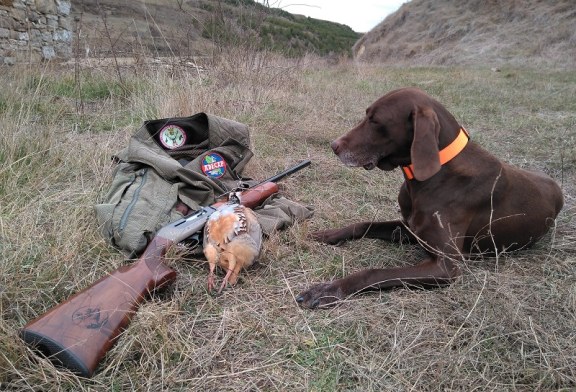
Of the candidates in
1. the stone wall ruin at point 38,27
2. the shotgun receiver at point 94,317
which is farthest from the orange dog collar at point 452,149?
the stone wall ruin at point 38,27

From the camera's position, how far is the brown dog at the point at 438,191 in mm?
2324

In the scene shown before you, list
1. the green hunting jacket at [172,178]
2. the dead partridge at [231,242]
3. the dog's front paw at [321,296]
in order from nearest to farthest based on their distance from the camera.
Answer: the dog's front paw at [321,296], the dead partridge at [231,242], the green hunting jacket at [172,178]

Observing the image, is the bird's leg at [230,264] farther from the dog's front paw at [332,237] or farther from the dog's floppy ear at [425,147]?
the dog's floppy ear at [425,147]

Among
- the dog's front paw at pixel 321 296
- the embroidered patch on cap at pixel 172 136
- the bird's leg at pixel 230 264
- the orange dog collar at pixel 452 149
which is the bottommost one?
the dog's front paw at pixel 321 296

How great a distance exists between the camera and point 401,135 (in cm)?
255

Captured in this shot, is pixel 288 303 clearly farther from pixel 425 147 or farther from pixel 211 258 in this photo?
pixel 425 147

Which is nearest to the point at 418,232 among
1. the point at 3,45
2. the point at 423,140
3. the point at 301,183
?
the point at 423,140

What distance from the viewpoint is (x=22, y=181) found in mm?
3266

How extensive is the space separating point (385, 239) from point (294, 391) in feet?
5.04

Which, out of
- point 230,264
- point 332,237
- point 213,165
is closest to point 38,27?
point 213,165

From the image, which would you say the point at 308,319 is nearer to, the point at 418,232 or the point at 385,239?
the point at 418,232

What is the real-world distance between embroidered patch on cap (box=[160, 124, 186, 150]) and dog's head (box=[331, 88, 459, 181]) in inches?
55.4

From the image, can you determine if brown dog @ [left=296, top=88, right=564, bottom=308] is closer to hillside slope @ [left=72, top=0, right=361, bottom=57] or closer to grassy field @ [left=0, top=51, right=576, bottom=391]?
grassy field @ [left=0, top=51, right=576, bottom=391]

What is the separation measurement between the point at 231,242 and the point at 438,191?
1205mm
